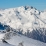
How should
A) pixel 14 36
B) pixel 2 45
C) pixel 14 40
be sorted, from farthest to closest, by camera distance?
pixel 14 36 → pixel 14 40 → pixel 2 45

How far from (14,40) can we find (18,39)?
9.54ft

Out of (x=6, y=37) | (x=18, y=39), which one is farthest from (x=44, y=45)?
(x=6, y=37)

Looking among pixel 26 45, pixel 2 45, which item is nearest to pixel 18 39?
pixel 26 45

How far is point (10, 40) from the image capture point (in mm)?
103062

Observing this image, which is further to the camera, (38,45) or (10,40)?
(10,40)

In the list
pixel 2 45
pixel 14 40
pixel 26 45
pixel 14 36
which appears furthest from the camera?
pixel 14 36

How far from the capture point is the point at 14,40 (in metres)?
103

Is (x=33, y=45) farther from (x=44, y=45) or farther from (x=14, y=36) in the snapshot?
(x=14, y=36)

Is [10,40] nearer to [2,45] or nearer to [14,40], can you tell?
[14,40]

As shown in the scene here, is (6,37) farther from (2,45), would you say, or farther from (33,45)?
(2,45)

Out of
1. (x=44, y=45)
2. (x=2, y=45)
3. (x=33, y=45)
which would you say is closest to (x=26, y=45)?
(x=33, y=45)

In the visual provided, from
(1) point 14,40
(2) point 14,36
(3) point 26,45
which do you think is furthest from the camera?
(2) point 14,36

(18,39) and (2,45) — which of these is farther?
(18,39)

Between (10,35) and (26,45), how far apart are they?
17410 mm
